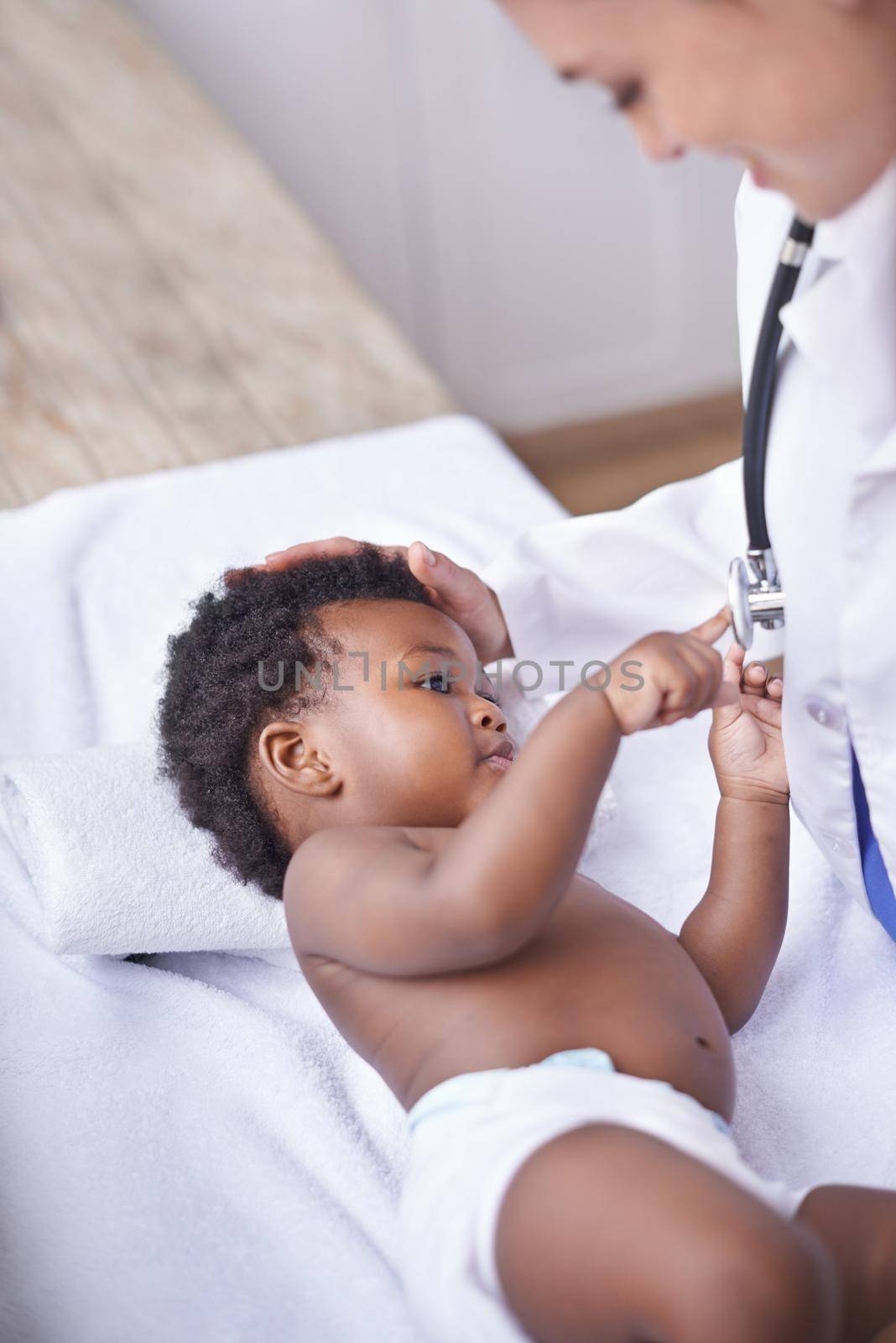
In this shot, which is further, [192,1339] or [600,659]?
[600,659]

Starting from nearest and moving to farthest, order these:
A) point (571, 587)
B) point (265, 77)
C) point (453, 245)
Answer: point (571, 587)
point (265, 77)
point (453, 245)

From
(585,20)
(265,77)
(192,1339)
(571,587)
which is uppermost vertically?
(265,77)

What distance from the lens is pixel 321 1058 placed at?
109 cm

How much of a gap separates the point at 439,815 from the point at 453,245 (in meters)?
2.50

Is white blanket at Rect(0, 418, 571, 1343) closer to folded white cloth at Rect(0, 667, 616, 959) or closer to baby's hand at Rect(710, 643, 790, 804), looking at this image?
folded white cloth at Rect(0, 667, 616, 959)

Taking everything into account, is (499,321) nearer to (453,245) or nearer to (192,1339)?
(453,245)

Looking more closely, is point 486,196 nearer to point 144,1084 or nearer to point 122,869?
point 122,869

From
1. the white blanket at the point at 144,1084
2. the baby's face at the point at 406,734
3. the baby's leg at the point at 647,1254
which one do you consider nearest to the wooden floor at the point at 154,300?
the white blanket at the point at 144,1084

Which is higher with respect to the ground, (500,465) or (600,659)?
(500,465)

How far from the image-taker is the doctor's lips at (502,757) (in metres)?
1.08

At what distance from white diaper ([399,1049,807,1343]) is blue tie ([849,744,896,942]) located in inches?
9.4

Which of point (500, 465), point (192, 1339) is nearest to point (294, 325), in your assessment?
point (500, 465)

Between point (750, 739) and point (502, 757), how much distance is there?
0.21 metres

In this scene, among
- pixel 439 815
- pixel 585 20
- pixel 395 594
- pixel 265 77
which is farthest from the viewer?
pixel 265 77
